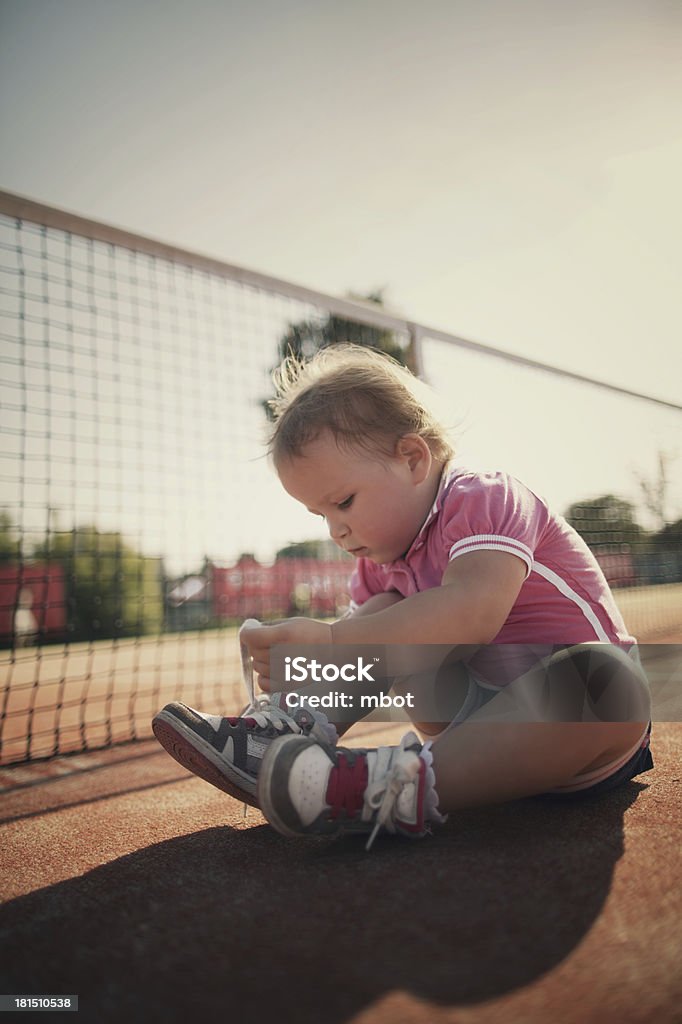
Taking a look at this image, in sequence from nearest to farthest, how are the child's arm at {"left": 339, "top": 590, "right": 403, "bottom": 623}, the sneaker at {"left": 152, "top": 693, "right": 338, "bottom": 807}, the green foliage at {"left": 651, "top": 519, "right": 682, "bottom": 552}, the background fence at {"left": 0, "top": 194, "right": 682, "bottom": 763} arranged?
1. the sneaker at {"left": 152, "top": 693, "right": 338, "bottom": 807}
2. the child's arm at {"left": 339, "top": 590, "right": 403, "bottom": 623}
3. the background fence at {"left": 0, "top": 194, "right": 682, "bottom": 763}
4. the green foliage at {"left": 651, "top": 519, "right": 682, "bottom": 552}

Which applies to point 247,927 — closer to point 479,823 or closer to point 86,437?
point 479,823

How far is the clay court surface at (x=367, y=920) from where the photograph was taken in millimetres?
506

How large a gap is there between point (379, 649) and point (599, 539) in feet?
9.57

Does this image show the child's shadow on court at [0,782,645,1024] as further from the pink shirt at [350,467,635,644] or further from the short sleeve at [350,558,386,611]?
the short sleeve at [350,558,386,611]

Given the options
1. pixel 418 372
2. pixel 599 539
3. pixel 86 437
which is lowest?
pixel 599 539

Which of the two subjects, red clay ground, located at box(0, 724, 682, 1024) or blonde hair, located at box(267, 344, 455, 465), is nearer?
red clay ground, located at box(0, 724, 682, 1024)

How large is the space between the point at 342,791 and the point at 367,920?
0.70ft

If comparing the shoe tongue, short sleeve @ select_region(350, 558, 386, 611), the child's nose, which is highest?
the child's nose

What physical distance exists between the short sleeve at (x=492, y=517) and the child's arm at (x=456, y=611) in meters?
0.03

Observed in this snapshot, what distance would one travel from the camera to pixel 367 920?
637 mm

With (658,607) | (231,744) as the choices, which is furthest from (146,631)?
(231,744)

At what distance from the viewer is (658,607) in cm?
507

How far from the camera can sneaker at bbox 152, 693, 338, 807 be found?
950 millimetres

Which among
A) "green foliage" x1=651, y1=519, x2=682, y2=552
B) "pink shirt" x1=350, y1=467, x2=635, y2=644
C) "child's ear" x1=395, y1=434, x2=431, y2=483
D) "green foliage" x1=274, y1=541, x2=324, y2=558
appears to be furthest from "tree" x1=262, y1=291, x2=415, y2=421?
"green foliage" x1=274, y1=541, x2=324, y2=558
